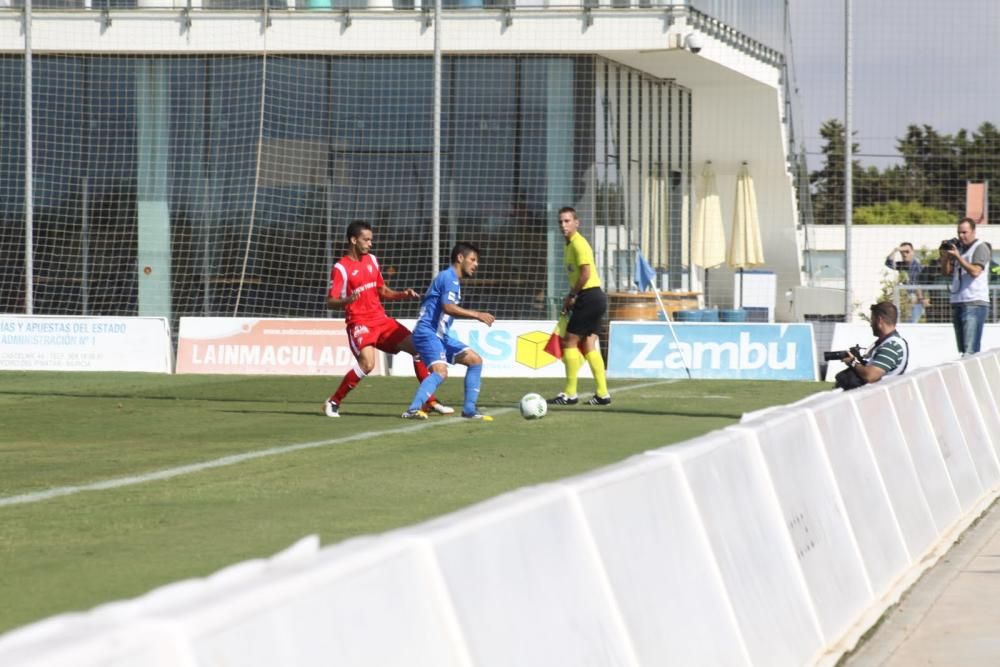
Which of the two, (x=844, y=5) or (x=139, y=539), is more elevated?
(x=844, y=5)

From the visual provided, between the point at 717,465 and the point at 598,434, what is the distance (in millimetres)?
8490

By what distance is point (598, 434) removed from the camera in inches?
548

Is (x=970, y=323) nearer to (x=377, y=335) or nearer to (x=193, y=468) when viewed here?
(x=377, y=335)

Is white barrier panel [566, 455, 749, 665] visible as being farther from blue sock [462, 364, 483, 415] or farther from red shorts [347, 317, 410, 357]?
red shorts [347, 317, 410, 357]

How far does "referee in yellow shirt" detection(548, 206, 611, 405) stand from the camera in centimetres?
1722

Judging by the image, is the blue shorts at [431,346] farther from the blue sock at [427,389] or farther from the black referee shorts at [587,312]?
the black referee shorts at [587,312]

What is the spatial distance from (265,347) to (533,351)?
3760 mm

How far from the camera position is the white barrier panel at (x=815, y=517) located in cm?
618

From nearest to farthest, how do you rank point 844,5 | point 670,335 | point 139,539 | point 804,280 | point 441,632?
point 441,632, point 139,539, point 670,335, point 844,5, point 804,280

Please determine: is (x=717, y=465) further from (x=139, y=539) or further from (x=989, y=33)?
(x=989, y=33)

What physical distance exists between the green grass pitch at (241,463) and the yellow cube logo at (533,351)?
249 centimetres

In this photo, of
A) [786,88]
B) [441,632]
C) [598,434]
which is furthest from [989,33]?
[441,632]

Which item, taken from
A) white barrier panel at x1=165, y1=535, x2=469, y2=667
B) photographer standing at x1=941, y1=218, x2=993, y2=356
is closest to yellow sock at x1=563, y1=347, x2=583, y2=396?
photographer standing at x1=941, y1=218, x2=993, y2=356

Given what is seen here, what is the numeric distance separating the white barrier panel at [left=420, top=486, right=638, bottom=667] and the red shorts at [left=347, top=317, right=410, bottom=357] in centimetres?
1120
